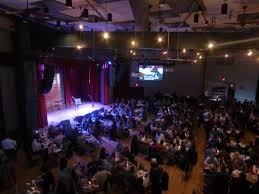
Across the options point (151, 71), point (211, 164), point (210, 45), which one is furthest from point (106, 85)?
point (211, 164)

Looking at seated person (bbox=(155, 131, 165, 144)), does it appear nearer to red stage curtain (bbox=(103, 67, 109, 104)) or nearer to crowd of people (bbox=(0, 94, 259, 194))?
crowd of people (bbox=(0, 94, 259, 194))

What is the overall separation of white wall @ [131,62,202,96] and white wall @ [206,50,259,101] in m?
1.43

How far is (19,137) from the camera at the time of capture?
1157 cm

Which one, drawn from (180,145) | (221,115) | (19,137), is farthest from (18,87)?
(221,115)

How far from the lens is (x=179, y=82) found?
22.6m

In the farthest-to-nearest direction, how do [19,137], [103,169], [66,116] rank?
[66,116]
[19,137]
[103,169]

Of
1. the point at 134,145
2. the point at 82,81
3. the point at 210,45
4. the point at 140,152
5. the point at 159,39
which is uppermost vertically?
the point at 159,39

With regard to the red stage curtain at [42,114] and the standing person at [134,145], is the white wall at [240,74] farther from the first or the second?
the red stage curtain at [42,114]

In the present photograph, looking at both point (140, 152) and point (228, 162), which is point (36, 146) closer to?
point (140, 152)

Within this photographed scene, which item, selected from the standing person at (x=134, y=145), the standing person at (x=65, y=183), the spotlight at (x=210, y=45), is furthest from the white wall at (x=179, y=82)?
the standing person at (x=65, y=183)

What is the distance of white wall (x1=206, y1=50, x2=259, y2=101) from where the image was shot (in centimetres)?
1984

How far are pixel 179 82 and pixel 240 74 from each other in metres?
5.38

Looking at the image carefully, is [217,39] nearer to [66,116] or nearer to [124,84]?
[66,116]

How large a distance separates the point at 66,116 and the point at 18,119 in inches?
168
